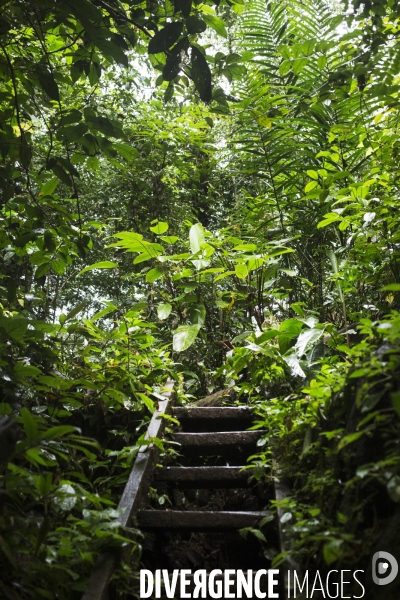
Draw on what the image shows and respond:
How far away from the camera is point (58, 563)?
158 cm

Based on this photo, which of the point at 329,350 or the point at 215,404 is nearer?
the point at 329,350

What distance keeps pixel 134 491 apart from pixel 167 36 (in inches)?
75.2

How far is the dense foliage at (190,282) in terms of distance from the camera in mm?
1496

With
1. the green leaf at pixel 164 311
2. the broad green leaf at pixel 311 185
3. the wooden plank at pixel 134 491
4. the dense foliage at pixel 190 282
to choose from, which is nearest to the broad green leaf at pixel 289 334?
the dense foliage at pixel 190 282

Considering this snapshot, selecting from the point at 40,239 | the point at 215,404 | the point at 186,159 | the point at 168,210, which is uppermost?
the point at 186,159

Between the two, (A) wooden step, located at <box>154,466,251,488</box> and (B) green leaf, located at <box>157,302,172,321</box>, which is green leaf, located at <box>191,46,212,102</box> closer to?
(B) green leaf, located at <box>157,302,172,321</box>

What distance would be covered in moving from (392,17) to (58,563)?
8.16ft

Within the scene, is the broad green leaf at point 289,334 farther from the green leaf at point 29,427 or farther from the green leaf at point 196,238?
the green leaf at point 29,427

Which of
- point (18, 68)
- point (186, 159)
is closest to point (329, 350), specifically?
point (18, 68)

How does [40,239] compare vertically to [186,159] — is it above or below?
below

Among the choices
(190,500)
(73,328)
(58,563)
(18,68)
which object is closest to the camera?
(58,563)

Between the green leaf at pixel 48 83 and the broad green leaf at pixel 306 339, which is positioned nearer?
the green leaf at pixel 48 83

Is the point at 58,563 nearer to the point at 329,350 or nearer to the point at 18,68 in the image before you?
the point at 329,350

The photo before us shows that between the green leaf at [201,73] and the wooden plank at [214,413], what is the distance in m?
1.76
